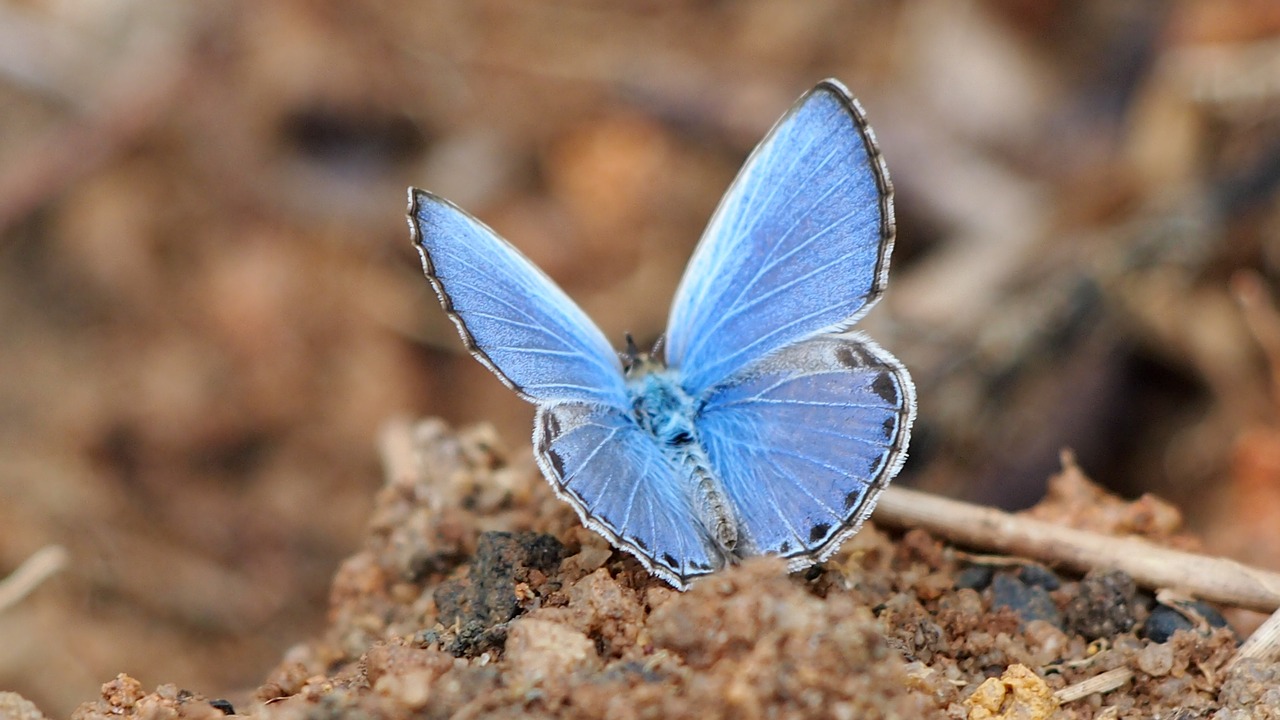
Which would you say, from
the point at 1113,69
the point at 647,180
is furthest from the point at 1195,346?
the point at 647,180

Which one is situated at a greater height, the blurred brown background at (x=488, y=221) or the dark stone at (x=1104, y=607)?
the blurred brown background at (x=488, y=221)

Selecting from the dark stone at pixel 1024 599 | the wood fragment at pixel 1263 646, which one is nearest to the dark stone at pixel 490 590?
the dark stone at pixel 1024 599

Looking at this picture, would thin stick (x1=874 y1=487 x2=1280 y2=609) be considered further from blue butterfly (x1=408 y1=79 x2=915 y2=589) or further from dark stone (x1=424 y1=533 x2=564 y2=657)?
dark stone (x1=424 y1=533 x2=564 y2=657)

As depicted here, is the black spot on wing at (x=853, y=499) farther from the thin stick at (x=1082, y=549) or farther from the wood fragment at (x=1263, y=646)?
the wood fragment at (x=1263, y=646)

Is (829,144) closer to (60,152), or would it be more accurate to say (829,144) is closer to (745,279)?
(745,279)

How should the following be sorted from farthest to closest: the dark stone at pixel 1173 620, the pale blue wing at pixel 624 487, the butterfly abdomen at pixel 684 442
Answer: the dark stone at pixel 1173 620 < the butterfly abdomen at pixel 684 442 < the pale blue wing at pixel 624 487

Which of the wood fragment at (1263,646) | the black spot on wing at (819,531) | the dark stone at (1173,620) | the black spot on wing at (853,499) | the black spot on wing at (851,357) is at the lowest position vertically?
the wood fragment at (1263,646)

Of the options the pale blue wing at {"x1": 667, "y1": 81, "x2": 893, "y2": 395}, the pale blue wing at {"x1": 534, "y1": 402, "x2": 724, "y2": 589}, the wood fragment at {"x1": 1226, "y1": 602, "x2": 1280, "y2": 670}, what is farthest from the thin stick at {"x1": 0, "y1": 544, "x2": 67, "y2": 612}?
the wood fragment at {"x1": 1226, "y1": 602, "x2": 1280, "y2": 670}

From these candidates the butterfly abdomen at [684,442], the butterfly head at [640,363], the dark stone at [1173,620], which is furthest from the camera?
the butterfly head at [640,363]

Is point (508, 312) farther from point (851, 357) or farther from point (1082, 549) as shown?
point (1082, 549)
